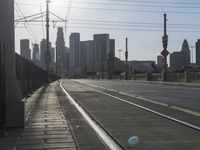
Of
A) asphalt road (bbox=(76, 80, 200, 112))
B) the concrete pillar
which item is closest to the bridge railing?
the concrete pillar

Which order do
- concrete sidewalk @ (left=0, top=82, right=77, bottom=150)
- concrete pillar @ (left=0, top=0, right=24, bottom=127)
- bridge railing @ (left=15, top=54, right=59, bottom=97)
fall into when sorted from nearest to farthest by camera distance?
concrete sidewalk @ (left=0, top=82, right=77, bottom=150)
concrete pillar @ (left=0, top=0, right=24, bottom=127)
bridge railing @ (left=15, top=54, right=59, bottom=97)

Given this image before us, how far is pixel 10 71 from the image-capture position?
49.0 ft

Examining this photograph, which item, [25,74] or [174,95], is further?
[174,95]

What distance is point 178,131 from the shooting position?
44.6ft

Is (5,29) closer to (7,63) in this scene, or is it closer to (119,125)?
(7,63)

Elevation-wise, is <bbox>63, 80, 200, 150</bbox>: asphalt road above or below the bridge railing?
below

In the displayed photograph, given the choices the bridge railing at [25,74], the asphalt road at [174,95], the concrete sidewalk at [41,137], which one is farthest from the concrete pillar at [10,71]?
the asphalt road at [174,95]

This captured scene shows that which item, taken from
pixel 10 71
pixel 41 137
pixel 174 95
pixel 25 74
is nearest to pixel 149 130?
pixel 41 137

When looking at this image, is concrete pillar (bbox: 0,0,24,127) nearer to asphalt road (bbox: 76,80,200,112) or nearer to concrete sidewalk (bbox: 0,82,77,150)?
concrete sidewalk (bbox: 0,82,77,150)

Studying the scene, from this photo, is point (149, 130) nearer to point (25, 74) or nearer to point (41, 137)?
point (41, 137)

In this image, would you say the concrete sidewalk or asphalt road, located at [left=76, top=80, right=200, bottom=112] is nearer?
the concrete sidewalk

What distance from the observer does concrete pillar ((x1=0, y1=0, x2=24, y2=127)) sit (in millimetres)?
14344

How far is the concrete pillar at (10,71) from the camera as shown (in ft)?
47.1

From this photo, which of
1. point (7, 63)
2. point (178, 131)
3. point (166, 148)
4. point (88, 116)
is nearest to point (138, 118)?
point (88, 116)
